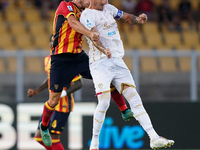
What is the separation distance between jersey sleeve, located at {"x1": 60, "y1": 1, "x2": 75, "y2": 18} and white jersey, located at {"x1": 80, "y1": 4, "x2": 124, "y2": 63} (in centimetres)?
20

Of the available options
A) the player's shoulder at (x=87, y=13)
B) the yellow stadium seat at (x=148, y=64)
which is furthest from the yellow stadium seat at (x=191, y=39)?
the player's shoulder at (x=87, y=13)

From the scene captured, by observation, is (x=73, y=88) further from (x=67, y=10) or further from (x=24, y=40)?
(x=24, y=40)

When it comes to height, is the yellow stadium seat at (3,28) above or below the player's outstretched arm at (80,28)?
above

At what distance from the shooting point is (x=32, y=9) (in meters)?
14.1

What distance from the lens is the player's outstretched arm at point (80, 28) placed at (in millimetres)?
5410

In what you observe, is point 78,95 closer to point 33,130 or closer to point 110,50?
point 33,130

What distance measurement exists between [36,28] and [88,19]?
783 cm

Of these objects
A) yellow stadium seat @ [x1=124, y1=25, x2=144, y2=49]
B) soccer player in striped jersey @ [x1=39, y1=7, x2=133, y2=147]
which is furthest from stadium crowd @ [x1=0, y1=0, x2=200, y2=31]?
soccer player in striped jersey @ [x1=39, y1=7, x2=133, y2=147]

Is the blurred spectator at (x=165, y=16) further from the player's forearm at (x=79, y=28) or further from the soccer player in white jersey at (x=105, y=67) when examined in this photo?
the player's forearm at (x=79, y=28)

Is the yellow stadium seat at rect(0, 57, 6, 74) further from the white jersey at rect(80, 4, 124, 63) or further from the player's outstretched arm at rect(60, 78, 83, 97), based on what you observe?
the white jersey at rect(80, 4, 124, 63)

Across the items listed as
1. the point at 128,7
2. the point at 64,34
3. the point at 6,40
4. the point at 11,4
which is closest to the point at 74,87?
the point at 64,34

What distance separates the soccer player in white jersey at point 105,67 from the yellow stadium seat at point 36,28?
7.53m

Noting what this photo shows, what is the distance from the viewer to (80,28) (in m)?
5.57

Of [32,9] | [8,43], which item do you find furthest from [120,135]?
[32,9]
